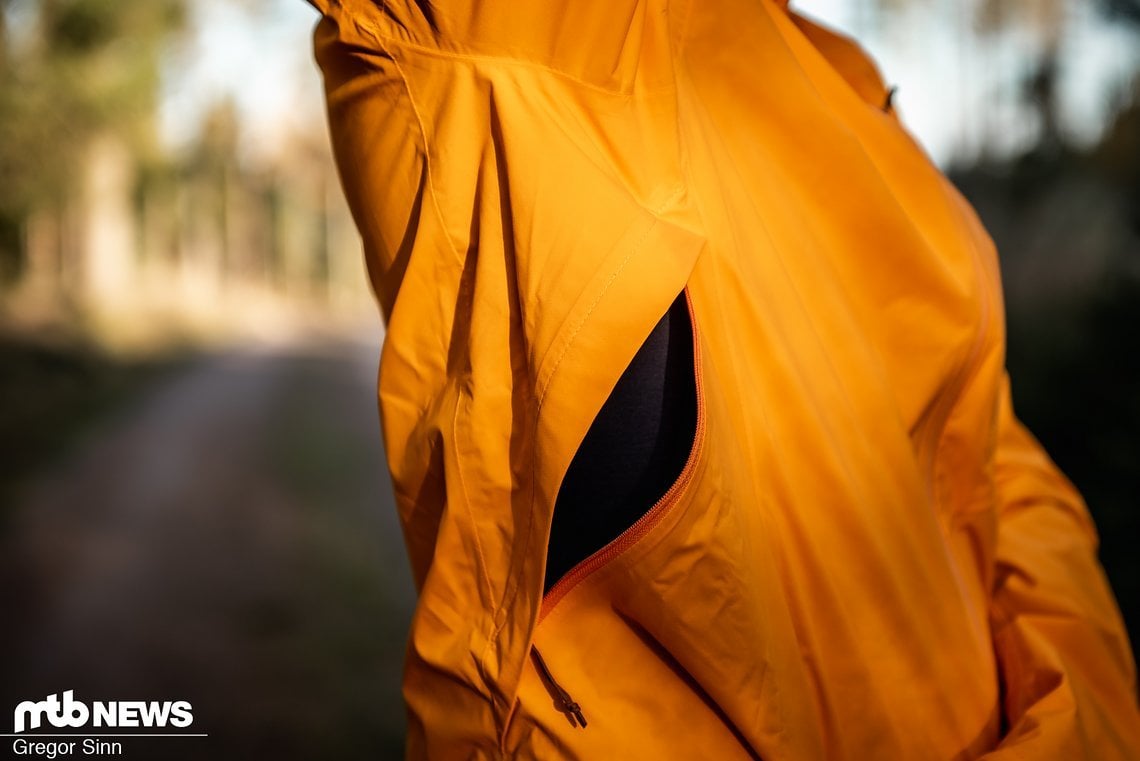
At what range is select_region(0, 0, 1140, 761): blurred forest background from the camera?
193 inches

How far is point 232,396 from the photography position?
12.8m

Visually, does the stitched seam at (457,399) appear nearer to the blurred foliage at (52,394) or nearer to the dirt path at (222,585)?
the dirt path at (222,585)

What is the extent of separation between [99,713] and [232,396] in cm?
873

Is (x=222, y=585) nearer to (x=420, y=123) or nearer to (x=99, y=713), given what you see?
(x=99, y=713)

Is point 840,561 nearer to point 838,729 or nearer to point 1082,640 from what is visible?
point 838,729

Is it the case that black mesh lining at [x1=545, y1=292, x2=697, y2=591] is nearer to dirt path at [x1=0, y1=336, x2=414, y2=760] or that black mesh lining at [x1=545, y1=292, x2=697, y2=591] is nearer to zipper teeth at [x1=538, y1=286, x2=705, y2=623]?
zipper teeth at [x1=538, y1=286, x2=705, y2=623]

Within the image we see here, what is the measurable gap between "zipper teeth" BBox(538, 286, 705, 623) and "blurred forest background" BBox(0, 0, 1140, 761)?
3.69m

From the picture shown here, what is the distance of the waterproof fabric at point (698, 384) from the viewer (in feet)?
2.96

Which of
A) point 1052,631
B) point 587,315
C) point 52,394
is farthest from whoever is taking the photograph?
point 52,394

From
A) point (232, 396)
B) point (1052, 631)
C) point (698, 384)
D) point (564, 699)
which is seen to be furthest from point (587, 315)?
point (232, 396)

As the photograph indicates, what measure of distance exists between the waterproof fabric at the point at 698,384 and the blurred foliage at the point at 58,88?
12.2m

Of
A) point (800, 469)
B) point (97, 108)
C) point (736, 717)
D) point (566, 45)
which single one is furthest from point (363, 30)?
point (97, 108)

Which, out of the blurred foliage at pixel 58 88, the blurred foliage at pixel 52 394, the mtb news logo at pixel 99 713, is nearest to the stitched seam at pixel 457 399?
the mtb news logo at pixel 99 713

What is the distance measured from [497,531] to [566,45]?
17.9 inches
